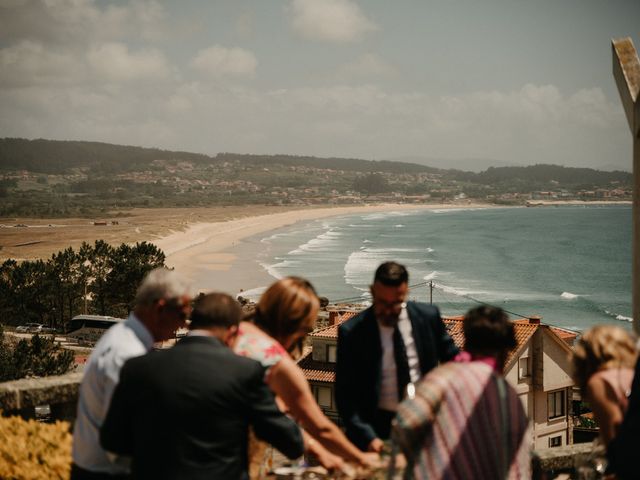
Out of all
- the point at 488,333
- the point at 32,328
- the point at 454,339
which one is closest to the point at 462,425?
the point at 488,333

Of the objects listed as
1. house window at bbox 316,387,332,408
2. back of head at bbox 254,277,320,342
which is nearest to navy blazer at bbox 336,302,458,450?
back of head at bbox 254,277,320,342

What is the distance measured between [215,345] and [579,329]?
44.7 meters

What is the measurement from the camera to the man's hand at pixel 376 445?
385 centimetres

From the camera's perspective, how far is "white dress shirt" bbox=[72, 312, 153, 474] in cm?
349

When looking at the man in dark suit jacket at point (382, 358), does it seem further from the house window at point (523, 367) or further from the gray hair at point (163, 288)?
the house window at point (523, 367)

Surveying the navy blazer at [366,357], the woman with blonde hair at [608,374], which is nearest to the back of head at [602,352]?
the woman with blonde hair at [608,374]

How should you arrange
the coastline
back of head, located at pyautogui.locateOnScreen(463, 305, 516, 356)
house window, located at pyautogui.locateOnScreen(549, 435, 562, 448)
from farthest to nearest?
the coastline, house window, located at pyautogui.locateOnScreen(549, 435, 562, 448), back of head, located at pyautogui.locateOnScreen(463, 305, 516, 356)

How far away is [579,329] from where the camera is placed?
44781 millimetres

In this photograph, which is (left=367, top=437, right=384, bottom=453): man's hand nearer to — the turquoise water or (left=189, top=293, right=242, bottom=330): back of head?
(left=189, top=293, right=242, bottom=330): back of head

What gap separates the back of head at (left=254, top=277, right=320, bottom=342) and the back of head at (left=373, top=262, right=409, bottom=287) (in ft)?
1.62

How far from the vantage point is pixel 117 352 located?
3490 millimetres

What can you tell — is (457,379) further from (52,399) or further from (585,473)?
(52,399)

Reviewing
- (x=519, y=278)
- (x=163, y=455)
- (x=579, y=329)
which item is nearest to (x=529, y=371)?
(x=163, y=455)

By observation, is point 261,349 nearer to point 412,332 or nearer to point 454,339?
point 412,332
